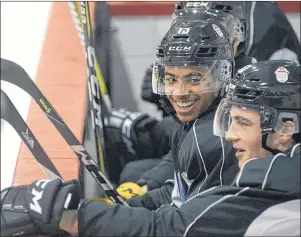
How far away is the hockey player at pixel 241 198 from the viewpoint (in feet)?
4.30

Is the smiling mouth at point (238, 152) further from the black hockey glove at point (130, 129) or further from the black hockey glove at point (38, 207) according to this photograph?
the black hockey glove at point (130, 129)

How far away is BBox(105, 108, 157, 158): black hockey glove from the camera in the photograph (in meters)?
2.31

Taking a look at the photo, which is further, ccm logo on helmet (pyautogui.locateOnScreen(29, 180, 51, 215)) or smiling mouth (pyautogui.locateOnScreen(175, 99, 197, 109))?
smiling mouth (pyautogui.locateOnScreen(175, 99, 197, 109))

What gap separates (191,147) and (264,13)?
3.07 ft

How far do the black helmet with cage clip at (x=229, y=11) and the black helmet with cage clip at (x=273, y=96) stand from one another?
60 cm

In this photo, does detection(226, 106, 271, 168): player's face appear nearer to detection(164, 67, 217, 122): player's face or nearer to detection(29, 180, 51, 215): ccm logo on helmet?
detection(164, 67, 217, 122): player's face

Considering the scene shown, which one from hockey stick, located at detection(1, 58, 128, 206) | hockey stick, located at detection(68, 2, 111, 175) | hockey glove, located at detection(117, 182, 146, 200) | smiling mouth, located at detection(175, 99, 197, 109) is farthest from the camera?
hockey stick, located at detection(68, 2, 111, 175)

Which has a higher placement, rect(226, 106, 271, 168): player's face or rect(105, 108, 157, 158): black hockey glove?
rect(226, 106, 271, 168): player's face

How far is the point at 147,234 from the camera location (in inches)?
53.4

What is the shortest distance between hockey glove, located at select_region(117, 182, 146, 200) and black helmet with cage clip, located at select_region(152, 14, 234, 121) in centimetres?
41

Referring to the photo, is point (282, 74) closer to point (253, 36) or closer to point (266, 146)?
point (266, 146)

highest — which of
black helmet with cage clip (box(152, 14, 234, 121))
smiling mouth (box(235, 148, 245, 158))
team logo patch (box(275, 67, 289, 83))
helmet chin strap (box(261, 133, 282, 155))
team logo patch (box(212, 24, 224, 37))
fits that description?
team logo patch (box(275, 67, 289, 83))

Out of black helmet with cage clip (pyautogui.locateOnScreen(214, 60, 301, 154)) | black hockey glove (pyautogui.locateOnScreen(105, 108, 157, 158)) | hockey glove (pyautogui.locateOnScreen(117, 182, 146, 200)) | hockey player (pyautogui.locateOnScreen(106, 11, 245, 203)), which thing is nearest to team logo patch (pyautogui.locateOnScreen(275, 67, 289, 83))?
black helmet with cage clip (pyautogui.locateOnScreen(214, 60, 301, 154))

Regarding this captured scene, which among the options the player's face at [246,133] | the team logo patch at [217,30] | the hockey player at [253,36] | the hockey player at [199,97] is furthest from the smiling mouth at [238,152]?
the hockey player at [253,36]
